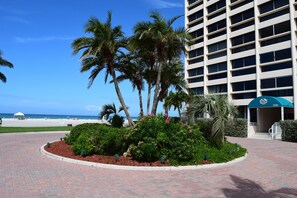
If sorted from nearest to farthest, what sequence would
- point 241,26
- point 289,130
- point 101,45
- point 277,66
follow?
point 101,45 → point 289,130 → point 277,66 → point 241,26

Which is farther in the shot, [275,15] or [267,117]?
[267,117]

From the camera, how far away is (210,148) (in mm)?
13242

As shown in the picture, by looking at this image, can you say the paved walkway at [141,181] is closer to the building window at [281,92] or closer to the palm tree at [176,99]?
the palm tree at [176,99]

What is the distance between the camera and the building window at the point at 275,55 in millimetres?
38881

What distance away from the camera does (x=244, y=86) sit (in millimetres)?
45438

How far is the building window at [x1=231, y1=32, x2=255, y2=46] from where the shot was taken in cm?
4506

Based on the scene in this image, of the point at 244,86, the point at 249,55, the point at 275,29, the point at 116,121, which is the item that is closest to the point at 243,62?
the point at 249,55

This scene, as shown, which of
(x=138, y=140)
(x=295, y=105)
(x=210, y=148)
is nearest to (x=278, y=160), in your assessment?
(x=210, y=148)

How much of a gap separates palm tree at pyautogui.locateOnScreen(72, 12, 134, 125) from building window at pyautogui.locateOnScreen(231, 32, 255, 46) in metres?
31.5

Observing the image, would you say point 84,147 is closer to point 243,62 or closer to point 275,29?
point 275,29

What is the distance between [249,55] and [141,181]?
41227mm

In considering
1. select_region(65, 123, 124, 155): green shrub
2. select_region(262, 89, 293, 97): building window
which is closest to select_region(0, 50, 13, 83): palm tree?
select_region(65, 123, 124, 155): green shrub

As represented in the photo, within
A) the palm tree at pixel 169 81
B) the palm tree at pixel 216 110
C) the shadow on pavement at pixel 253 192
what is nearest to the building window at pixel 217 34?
the palm tree at pixel 169 81

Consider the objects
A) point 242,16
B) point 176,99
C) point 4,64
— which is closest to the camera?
point 176,99
